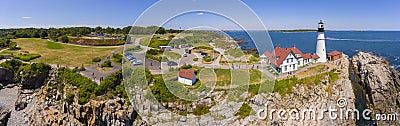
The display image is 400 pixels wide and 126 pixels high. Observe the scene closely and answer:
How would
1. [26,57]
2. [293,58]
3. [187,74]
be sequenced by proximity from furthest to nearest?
[26,57] < [293,58] < [187,74]

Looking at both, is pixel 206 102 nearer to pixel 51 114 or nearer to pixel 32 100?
pixel 51 114

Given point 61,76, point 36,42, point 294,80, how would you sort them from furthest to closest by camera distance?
1. point 36,42
2. point 61,76
3. point 294,80

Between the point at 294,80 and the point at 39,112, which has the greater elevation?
the point at 294,80

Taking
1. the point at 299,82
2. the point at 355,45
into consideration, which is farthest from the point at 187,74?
the point at 355,45

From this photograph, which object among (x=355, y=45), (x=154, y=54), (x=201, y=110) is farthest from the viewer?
(x=355, y=45)

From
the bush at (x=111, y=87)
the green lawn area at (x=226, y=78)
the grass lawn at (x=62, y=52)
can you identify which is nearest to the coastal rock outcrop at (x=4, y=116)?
the grass lawn at (x=62, y=52)

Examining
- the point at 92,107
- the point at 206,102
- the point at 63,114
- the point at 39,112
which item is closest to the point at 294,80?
the point at 206,102

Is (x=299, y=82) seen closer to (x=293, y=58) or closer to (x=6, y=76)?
(x=293, y=58)
